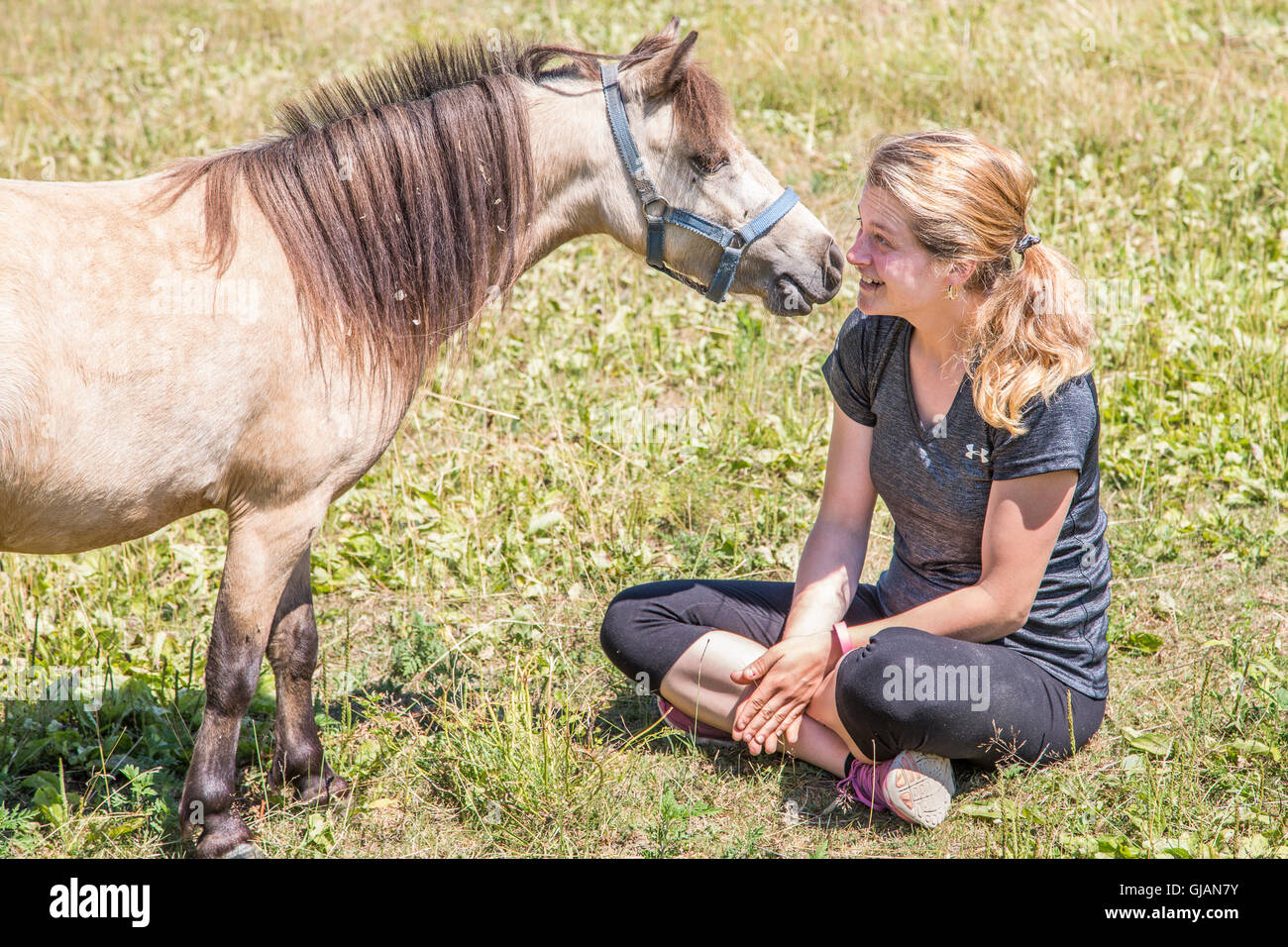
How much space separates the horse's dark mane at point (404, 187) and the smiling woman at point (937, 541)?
746 millimetres

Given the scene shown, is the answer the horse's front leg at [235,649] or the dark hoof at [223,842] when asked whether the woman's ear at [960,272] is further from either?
the dark hoof at [223,842]

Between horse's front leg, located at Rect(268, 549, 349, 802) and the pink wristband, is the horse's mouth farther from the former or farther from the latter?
horse's front leg, located at Rect(268, 549, 349, 802)

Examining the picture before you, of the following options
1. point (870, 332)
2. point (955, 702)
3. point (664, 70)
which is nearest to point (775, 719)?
point (955, 702)

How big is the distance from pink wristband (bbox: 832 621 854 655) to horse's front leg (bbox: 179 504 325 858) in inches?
53.8

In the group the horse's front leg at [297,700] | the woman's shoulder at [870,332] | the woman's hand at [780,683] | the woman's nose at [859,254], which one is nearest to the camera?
the woman's nose at [859,254]

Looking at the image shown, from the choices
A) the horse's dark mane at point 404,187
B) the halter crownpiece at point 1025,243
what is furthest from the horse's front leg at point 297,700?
the halter crownpiece at point 1025,243

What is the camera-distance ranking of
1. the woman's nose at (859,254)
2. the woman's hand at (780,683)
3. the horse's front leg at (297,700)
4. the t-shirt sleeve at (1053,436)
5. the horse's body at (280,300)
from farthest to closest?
the horse's front leg at (297,700) → the woman's hand at (780,683) → the woman's nose at (859,254) → the t-shirt sleeve at (1053,436) → the horse's body at (280,300)

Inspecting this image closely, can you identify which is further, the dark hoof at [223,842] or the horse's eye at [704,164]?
the horse's eye at [704,164]

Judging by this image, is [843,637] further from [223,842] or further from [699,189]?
[223,842]

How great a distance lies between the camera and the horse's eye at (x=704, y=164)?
290cm

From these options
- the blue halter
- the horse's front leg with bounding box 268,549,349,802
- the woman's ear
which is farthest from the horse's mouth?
the horse's front leg with bounding box 268,549,349,802

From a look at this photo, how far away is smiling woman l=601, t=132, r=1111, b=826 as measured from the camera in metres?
2.49
